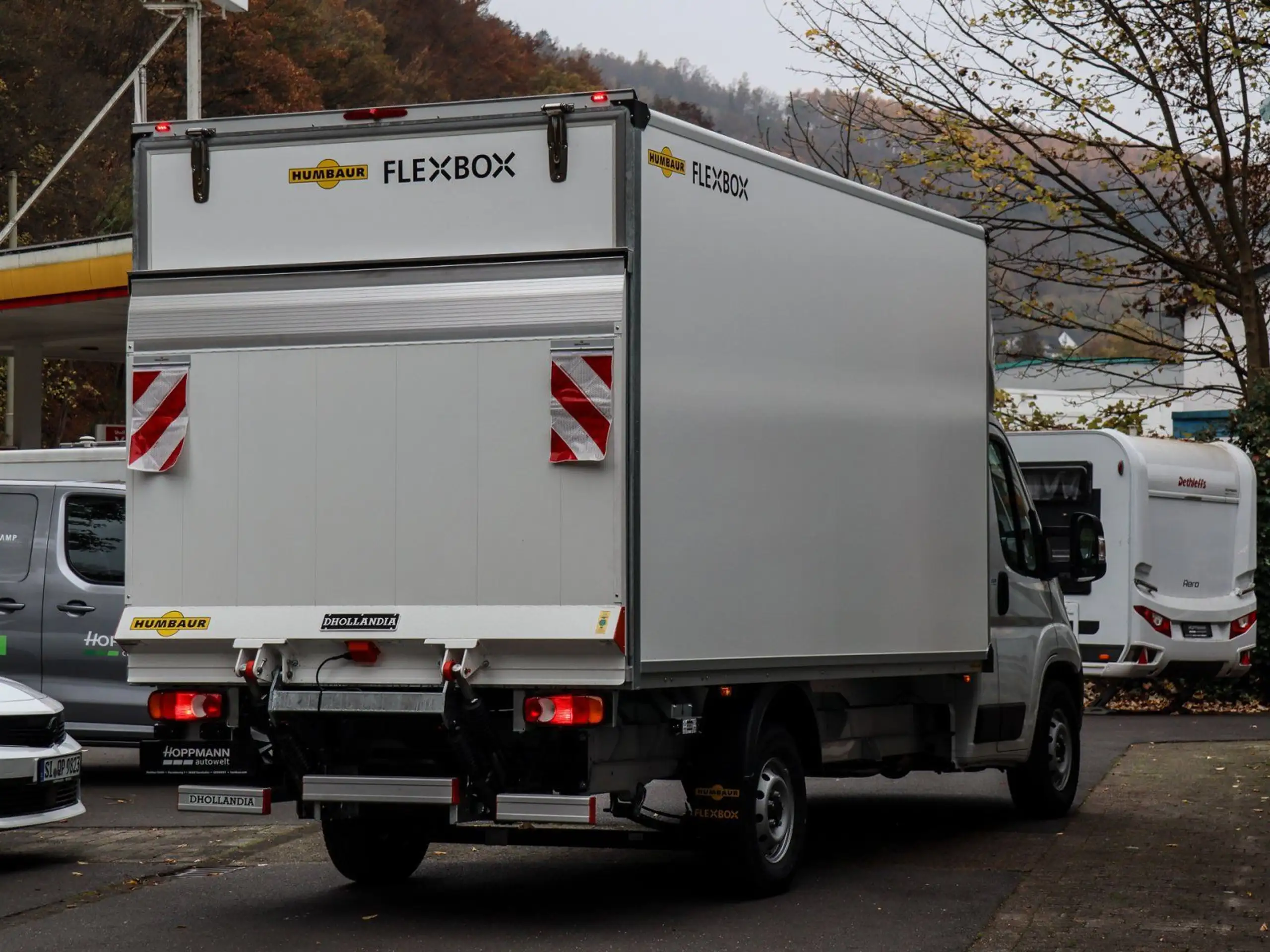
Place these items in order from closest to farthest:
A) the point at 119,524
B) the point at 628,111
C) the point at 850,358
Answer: the point at 628,111
the point at 850,358
the point at 119,524

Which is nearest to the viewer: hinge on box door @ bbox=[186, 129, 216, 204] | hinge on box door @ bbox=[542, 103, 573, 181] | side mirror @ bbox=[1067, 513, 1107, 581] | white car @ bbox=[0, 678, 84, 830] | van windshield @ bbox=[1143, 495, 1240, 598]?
hinge on box door @ bbox=[542, 103, 573, 181]

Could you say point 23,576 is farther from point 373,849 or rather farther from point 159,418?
point 159,418

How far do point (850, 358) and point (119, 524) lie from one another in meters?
6.13

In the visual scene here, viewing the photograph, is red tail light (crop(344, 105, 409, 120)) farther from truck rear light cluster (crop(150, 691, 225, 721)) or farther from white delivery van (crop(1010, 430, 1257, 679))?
white delivery van (crop(1010, 430, 1257, 679))

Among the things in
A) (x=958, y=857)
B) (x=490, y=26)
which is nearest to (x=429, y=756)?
(x=958, y=857)

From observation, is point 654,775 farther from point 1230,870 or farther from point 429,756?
point 1230,870

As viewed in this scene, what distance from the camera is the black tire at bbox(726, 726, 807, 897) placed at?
8.34 meters

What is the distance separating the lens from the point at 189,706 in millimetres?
8148

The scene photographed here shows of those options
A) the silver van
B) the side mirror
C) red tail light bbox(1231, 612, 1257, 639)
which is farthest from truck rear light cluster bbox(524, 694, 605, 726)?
red tail light bbox(1231, 612, 1257, 639)

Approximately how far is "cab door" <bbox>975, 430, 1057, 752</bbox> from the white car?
→ 491 cm

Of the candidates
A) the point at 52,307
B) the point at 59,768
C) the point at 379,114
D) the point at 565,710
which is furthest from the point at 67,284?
the point at 565,710

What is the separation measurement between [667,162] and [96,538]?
6752mm

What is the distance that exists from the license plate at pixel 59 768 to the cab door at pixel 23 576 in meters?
3.17

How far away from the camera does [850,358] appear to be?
30.4 ft
